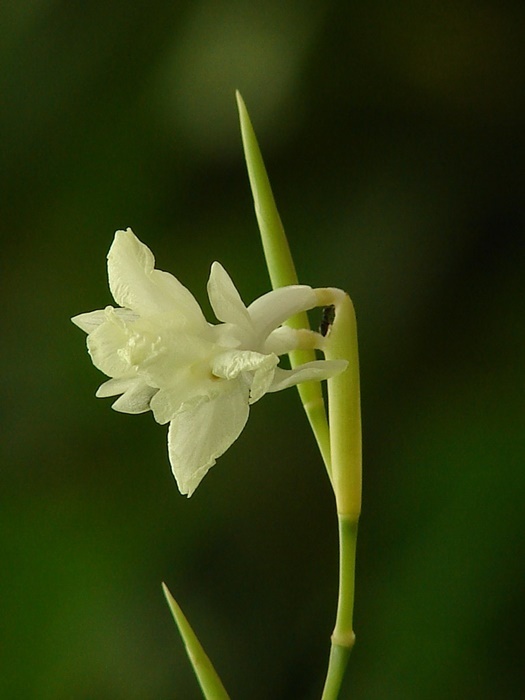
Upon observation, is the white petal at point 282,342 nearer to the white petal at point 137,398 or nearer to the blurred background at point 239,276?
the white petal at point 137,398

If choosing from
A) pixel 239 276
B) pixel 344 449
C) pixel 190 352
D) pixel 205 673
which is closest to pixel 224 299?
pixel 190 352

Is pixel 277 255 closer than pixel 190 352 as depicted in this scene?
No

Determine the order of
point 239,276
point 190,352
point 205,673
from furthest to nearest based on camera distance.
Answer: point 239,276, point 205,673, point 190,352

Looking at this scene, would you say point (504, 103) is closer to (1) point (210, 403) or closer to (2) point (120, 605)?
(2) point (120, 605)

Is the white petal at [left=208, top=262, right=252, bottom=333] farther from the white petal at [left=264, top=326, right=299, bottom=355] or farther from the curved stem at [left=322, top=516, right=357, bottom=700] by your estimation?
the curved stem at [left=322, top=516, right=357, bottom=700]

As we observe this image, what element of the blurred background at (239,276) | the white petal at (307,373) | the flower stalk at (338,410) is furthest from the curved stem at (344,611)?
the blurred background at (239,276)

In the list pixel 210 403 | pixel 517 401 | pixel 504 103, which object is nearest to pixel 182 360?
pixel 210 403

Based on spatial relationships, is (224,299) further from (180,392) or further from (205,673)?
(205,673)
